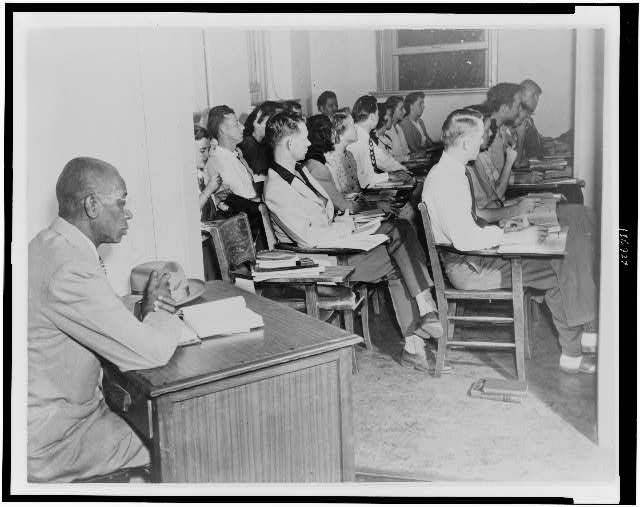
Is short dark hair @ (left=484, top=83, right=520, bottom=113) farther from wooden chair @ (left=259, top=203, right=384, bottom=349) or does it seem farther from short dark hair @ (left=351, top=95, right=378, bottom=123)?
wooden chair @ (left=259, top=203, right=384, bottom=349)

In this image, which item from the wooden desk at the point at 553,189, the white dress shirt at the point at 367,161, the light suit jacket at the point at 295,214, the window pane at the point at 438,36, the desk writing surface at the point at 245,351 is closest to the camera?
the desk writing surface at the point at 245,351

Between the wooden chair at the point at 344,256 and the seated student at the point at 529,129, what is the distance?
1.02 meters

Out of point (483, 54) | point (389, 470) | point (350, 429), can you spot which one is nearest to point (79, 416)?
point (350, 429)

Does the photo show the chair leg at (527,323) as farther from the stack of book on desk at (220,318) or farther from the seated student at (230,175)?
the stack of book on desk at (220,318)

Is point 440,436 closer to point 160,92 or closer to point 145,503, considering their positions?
point 145,503

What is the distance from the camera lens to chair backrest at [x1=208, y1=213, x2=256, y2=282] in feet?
10.7

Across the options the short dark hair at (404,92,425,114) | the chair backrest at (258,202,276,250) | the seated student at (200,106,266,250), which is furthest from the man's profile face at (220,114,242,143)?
the short dark hair at (404,92,425,114)

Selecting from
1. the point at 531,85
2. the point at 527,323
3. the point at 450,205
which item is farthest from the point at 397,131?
the point at 527,323

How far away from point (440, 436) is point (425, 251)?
0.99m

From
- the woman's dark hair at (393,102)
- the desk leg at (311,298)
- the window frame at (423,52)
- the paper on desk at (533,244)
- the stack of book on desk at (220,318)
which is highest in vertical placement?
the window frame at (423,52)

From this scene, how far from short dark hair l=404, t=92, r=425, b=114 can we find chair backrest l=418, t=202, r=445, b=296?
531 mm

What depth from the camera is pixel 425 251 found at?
Answer: 3.59 metres

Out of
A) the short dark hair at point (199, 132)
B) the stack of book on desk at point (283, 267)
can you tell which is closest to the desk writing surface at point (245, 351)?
the stack of book on desk at point (283, 267)

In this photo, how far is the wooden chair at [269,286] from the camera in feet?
10.9
